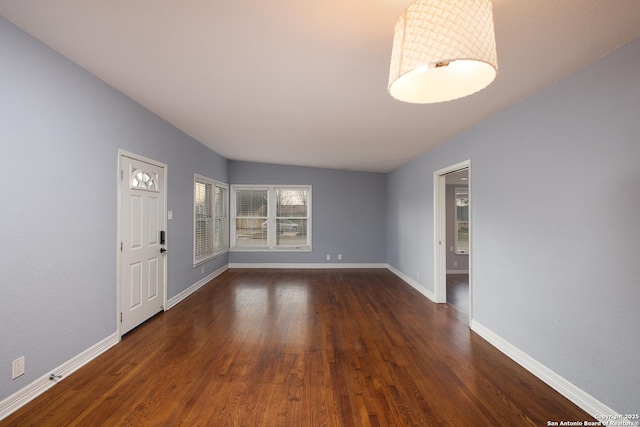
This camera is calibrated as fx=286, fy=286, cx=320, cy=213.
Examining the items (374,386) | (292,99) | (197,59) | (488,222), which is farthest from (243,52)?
(488,222)

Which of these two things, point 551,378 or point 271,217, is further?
point 271,217

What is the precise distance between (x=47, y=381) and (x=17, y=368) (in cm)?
31

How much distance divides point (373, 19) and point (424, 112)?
1.55 metres

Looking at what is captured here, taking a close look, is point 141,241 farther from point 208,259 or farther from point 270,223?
point 270,223

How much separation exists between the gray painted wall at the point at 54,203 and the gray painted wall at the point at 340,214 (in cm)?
420

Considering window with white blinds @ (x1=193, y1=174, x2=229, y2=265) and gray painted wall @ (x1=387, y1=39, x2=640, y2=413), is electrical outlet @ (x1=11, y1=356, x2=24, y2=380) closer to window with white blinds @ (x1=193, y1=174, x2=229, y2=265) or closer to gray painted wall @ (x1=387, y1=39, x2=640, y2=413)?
window with white blinds @ (x1=193, y1=174, x2=229, y2=265)

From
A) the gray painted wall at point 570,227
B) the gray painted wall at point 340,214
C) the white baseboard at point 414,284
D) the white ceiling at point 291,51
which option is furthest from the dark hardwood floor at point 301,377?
the gray painted wall at point 340,214

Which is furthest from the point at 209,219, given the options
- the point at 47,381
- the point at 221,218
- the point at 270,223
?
the point at 47,381

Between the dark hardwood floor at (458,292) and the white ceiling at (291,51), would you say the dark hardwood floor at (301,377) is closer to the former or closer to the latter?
the dark hardwood floor at (458,292)

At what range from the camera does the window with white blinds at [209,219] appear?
512cm

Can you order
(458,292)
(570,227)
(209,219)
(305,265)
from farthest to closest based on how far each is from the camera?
(305,265) → (209,219) → (458,292) → (570,227)

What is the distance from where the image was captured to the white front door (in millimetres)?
→ 3083

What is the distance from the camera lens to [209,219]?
18.8 feet

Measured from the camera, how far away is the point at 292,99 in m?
2.87
